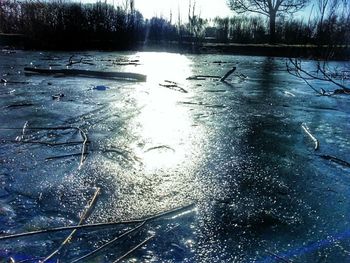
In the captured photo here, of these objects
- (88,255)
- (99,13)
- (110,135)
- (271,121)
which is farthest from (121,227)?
(99,13)

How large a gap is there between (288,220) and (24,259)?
186 centimetres

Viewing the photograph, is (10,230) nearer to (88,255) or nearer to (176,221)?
(88,255)

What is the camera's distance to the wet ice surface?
2348mm

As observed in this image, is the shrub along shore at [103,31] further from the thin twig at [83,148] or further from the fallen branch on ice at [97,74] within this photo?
the thin twig at [83,148]

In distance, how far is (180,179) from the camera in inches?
132

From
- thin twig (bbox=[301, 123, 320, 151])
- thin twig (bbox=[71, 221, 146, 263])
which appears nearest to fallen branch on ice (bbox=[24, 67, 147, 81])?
thin twig (bbox=[301, 123, 320, 151])

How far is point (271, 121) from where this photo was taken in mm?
5691

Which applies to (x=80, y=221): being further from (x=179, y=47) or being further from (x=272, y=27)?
(x=272, y=27)

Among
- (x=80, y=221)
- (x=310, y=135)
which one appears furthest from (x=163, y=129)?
(x=80, y=221)

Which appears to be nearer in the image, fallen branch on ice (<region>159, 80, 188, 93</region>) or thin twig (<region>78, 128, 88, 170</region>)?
thin twig (<region>78, 128, 88, 170</region>)

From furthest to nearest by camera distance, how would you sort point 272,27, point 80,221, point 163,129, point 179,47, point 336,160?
point 272,27
point 179,47
point 163,129
point 336,160
point 80,221

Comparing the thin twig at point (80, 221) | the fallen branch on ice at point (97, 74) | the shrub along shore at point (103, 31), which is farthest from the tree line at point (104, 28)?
the thin twig at point (80, 221)

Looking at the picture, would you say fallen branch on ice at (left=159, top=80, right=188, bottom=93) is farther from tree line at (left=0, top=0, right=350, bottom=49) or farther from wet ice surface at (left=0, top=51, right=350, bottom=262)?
tree line at (left=0, top=0, right=350, bottom=49)

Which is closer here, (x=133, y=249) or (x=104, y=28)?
(x=133, y=249)
